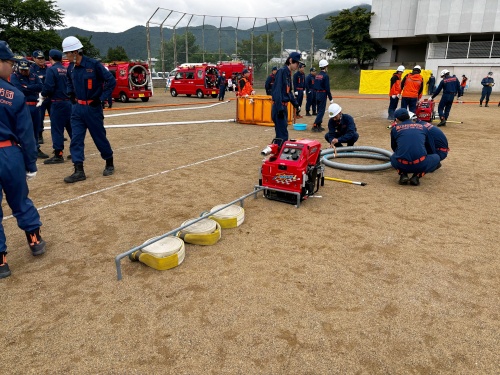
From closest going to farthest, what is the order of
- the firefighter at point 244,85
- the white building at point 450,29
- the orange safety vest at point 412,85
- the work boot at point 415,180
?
the work boot at point 415,180 → the orange safety vest at point 412,85 → the firefighter at point 244,85 → the white building at point 450,29

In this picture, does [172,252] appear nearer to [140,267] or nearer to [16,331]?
[140,267]

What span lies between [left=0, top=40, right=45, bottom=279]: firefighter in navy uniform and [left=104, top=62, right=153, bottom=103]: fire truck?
17.6m

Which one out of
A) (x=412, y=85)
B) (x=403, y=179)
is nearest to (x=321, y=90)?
(x=412, y=85)

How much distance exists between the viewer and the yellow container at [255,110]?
458 inches

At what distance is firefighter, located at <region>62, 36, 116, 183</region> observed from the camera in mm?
5398

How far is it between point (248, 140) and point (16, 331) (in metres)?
7.32

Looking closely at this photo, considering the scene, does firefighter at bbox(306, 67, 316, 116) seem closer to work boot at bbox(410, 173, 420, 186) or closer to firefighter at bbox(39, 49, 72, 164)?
work boot at bbox(410, 173, 420, 186)

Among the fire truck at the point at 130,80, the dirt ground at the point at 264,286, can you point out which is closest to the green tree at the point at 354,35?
the fire truck at the point at 130,80

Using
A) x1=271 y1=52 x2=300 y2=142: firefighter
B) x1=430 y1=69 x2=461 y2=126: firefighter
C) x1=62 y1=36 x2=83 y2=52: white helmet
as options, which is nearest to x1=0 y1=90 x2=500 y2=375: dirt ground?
x1=271 y1=52 x2=300 y2=142: firefighter

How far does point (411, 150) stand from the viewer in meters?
5.39

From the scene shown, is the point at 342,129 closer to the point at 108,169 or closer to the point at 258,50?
the point at 108,169

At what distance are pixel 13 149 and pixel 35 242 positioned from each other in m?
0.96

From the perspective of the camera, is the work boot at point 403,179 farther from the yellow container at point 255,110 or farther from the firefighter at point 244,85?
the firefighter at point 244,85

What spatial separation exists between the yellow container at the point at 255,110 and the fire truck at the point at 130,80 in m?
10.2
